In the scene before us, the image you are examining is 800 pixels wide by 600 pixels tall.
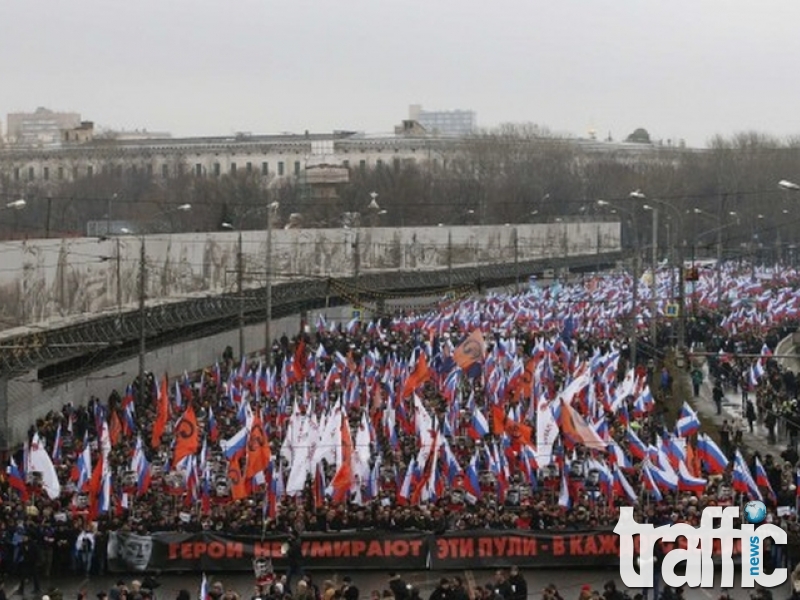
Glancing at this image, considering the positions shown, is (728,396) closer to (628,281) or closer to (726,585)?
(726,585)

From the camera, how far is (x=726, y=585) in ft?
74.8

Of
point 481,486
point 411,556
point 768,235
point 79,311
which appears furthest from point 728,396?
point 768,235

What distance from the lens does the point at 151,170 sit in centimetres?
17550

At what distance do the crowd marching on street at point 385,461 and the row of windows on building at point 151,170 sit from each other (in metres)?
120

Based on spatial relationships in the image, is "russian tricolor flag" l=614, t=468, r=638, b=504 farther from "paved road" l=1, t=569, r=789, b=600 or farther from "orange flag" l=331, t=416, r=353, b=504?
"orange flag" l=331, t=416, r=353, b=504

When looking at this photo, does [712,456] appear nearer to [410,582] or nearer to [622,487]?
[622,487]

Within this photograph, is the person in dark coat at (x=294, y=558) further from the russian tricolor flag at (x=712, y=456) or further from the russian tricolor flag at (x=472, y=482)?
the russian tricolor flag at (x=712, y=456)

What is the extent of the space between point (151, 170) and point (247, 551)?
501 ft

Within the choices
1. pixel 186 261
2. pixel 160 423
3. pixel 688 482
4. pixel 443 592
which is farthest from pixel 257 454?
pixel 186 261

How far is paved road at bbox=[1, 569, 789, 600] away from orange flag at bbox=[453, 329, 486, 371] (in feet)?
54.7

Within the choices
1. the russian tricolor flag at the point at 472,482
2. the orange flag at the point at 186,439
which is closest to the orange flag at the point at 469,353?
the russian tricolor flag at the point at 472,482

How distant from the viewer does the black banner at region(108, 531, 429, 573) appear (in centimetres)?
2503

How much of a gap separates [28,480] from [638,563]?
368 inches

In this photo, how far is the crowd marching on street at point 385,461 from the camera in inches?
1003
